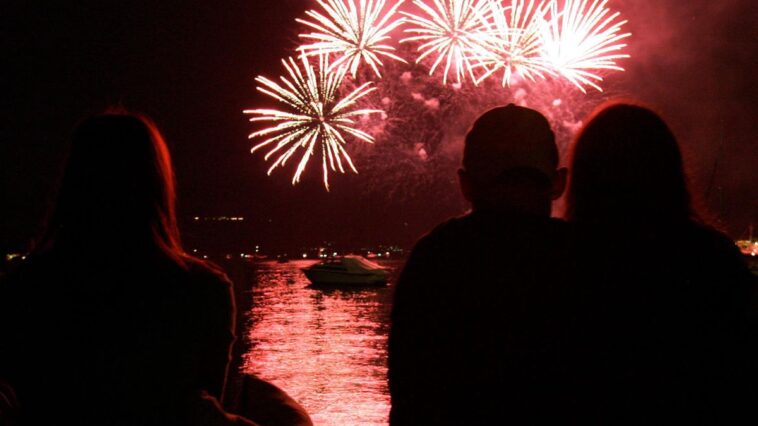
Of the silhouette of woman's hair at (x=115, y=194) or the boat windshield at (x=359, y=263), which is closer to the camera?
the silhouette of woman's hair at (x=115, y=194)

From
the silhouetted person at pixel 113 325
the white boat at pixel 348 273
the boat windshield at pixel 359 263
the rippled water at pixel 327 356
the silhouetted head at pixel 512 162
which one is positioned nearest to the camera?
the silhouetted person at pixel 113 325

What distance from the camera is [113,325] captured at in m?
2.12

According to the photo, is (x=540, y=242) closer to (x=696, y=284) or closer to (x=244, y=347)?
(x=696, y=284)

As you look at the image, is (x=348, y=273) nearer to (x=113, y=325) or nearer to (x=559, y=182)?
(x=559, y=182)

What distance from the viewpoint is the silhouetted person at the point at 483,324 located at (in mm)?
2121

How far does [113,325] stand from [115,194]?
359 millimetres

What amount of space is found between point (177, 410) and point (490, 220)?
0.98 m

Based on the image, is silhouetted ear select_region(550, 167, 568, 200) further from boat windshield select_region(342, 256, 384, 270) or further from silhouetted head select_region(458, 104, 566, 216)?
boat windshield select_region(342, 256, 384, 270)

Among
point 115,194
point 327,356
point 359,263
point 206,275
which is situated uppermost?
point 115,194

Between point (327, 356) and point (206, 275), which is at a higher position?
point (206, 275)

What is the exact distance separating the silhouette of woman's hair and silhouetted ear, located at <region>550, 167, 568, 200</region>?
42.5 inches

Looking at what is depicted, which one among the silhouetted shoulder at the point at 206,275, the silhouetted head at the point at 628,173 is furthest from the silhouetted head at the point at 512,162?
the silhouetted shoulder at the point at 206,275

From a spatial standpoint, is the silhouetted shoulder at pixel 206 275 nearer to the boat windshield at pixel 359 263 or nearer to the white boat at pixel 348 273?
the white boat at pixel 348 273

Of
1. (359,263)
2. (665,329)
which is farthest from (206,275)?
(359,263)
